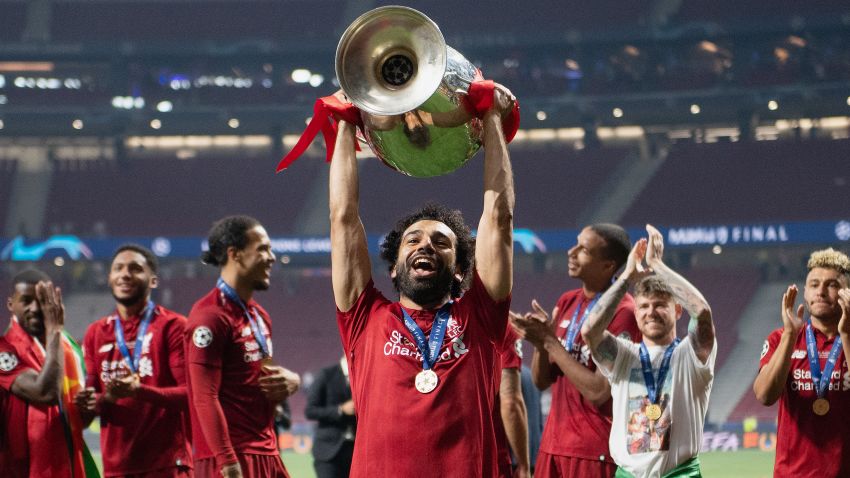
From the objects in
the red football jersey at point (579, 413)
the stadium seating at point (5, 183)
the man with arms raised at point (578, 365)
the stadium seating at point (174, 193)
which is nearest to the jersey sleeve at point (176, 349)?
the man with arms raised at point (578, 365)

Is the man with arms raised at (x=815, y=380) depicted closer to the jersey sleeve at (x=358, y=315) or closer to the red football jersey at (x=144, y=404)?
the jersey sleeve at (x=358, y=315)

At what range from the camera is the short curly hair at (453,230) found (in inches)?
149

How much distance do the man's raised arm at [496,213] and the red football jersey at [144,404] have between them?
2.87m

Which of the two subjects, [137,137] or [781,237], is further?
[137,137]

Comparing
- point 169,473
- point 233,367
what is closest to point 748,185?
point 169,473

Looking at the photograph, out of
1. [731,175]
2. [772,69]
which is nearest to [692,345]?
[731,175]

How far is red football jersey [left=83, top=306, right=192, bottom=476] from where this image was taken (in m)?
5.64

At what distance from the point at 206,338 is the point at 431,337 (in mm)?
2107

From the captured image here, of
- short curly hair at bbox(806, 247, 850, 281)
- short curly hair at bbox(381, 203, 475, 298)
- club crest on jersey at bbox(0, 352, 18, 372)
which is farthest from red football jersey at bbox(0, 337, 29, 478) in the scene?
short curly hair at bbox(806, 247, 850, 281)

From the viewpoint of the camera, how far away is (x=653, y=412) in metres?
5.00

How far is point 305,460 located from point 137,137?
18.0 metres

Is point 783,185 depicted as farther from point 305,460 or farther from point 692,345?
point 692,345

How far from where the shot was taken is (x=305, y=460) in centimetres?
1820

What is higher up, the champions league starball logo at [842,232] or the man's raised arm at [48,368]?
the champions league starball logo at [842,232]
